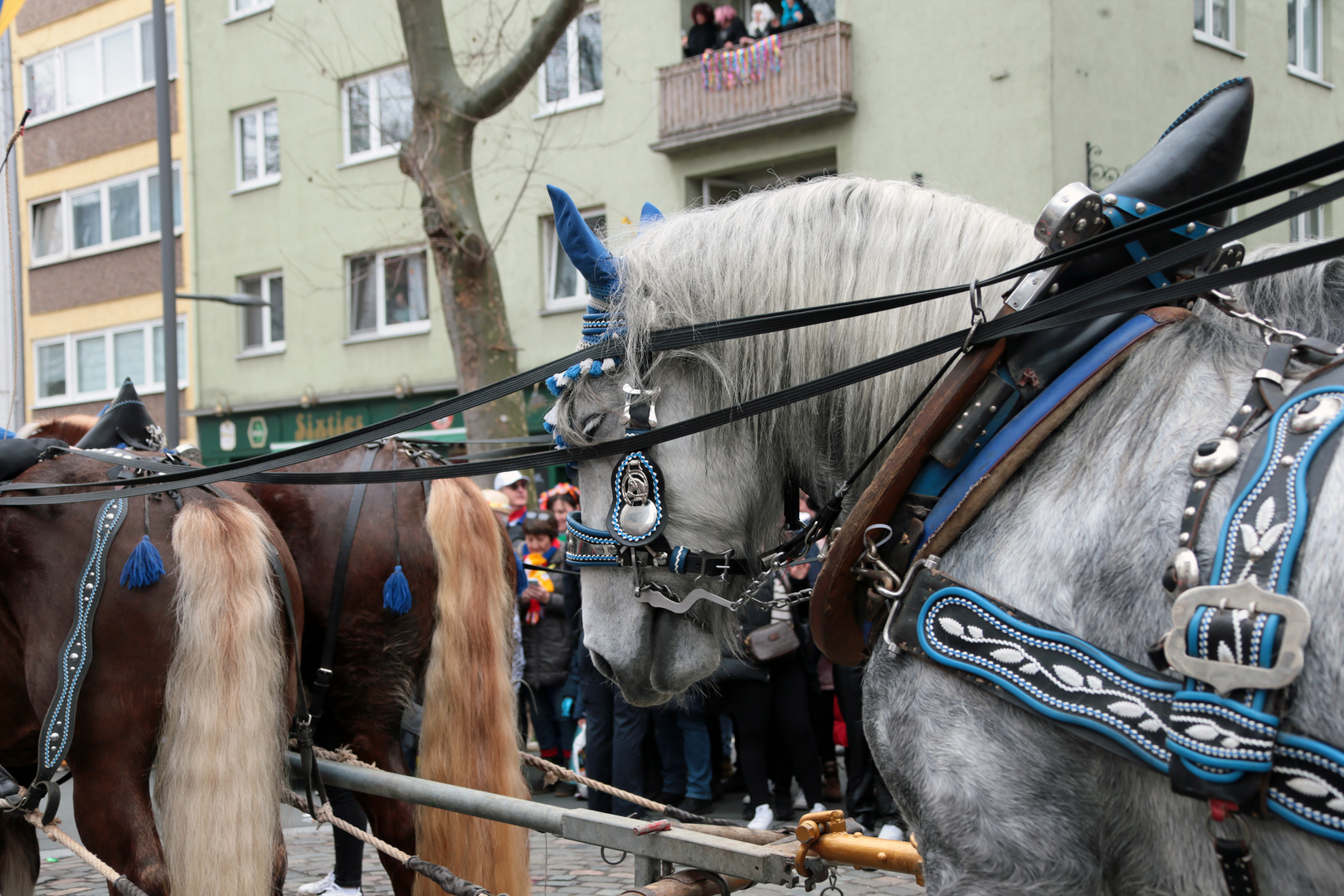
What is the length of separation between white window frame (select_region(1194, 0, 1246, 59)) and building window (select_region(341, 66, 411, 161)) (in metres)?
10.6

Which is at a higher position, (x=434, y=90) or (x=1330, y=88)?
(x=1330, y=88)

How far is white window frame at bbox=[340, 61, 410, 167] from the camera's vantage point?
17.2 meters

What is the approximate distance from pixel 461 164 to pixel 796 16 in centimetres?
662

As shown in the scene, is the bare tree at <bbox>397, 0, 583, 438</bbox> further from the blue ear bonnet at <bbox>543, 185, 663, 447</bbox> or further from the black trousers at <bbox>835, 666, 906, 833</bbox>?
the blue ear bonnet at <bbox>543, 185, 663, 447</bbox>

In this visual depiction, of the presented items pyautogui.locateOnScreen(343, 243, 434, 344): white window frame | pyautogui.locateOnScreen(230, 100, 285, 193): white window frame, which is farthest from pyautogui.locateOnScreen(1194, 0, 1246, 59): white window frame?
pyautogui.locateOnScreen(230, 100, 285, 193): white window frame

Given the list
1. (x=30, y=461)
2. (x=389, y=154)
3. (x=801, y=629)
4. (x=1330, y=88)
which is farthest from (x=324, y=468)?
(x=1330, y=88)

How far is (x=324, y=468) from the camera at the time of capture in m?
4.23

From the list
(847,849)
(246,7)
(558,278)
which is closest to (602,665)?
(847,849)

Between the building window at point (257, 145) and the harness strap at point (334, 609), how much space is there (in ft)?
52.8

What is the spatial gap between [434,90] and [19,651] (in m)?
6.53

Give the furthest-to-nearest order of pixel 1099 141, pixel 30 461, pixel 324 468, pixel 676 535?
1. pixel 1099 141
2. pixel 324 468
3. pixel 30 461
4. pixel 676 535

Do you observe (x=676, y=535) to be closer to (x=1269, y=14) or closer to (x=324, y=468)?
(x=324, y=468)

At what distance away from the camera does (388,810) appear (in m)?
3.82

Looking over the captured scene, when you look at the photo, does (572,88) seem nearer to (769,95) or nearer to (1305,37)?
(769,95)
